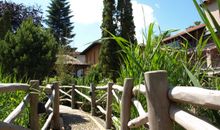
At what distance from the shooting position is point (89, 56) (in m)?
43.7

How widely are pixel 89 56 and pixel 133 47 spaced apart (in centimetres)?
4025

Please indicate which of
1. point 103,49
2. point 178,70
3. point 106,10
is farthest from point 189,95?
point 106,10

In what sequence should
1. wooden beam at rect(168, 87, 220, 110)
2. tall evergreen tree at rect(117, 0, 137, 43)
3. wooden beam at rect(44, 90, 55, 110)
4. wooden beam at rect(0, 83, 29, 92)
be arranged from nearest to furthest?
wooden beam at rect(168, 87, 220, 110) < wooden beam at rect(0, 83, 29, 92) < wooden beam at rect(44, 90, 55, 110) < tall evergreen tree at rect(117, 0, 137, 43)

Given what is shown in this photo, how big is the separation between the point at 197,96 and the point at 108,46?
28.8 m

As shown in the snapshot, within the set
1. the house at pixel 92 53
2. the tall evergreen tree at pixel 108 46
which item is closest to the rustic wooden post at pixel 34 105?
the tall evergreen tree at pixel 108 46

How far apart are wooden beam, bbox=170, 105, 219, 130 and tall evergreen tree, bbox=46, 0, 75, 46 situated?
1754 inches

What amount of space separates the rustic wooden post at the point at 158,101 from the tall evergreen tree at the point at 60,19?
44.3 metres

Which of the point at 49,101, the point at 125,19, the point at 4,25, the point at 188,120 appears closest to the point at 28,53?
the point at 49,101

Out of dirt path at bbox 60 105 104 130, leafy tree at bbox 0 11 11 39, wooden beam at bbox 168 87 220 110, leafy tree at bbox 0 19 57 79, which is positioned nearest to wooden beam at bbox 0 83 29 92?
wooden beam at bbox 168 87 220 110

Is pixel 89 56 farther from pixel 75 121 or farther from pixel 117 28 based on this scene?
pixel 75 121

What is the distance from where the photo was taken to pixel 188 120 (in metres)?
2.07

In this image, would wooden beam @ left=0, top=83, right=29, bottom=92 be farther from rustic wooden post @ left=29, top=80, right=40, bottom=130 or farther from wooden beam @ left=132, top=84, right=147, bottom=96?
wooden beam @ left=132, top=84, right=147, bottom=96

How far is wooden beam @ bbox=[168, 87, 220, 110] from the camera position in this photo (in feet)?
5.71

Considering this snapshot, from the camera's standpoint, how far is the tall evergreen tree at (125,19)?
1257 inches
